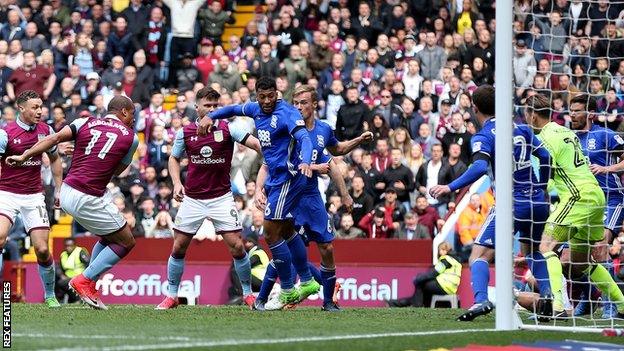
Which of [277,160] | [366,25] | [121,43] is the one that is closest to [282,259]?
[277,160]

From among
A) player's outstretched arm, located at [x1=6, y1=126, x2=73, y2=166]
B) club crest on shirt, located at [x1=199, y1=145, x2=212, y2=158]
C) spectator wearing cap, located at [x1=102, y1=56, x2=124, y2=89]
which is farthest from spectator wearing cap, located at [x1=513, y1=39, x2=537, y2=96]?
spectator wearing cap, located at [x1=102, y1=56, x2=124, y2=89]

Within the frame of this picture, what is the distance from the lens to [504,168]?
1294 centimetres

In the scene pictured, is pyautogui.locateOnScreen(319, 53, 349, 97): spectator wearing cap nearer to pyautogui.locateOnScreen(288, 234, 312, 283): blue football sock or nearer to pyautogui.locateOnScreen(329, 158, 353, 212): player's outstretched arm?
pyautogui.locateOnScreen(329, 158, 353, 212): player's outstretched arm

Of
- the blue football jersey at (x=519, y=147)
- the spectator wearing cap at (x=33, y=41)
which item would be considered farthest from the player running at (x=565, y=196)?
the spectator wearing cap at (x=33, y=41)

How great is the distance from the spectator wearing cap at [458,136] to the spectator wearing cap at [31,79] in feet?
26.2

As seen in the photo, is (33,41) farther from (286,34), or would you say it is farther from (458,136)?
(458,136)

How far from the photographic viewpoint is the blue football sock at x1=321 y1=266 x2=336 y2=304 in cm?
1575

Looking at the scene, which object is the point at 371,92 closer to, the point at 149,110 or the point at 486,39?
the point at 486,39

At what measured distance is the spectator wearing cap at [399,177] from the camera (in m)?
23.4

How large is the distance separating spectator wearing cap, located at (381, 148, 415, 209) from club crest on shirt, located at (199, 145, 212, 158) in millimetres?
7832

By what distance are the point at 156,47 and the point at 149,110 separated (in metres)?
2.67

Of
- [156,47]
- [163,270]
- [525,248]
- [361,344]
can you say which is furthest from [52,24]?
[361,344]

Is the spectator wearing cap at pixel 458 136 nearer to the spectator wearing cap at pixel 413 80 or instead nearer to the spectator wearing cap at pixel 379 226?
the spectator wearing cap at pixel 413 80

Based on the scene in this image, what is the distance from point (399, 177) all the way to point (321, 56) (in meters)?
4.20
